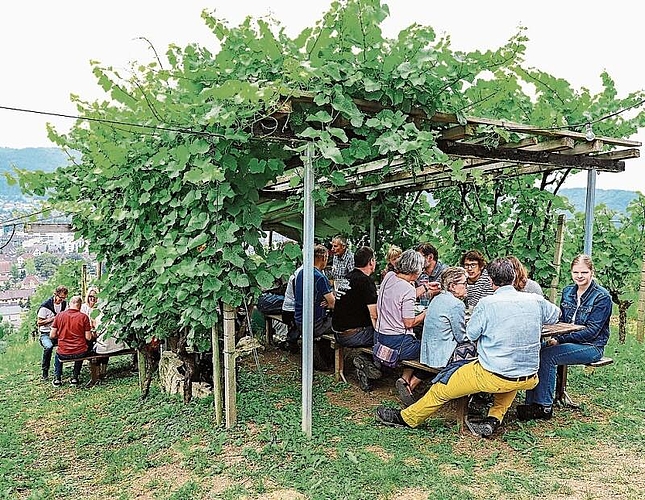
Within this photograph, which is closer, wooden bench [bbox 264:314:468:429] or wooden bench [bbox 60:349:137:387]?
wooden bench [bbox 264:314:468:429]

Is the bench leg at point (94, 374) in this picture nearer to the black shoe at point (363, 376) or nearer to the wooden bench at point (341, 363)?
the wooden bench at point (341, 363)

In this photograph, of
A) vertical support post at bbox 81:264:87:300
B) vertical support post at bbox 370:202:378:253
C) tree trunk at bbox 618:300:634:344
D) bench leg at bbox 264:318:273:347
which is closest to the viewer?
bench leg at bbox 264:318:273:347

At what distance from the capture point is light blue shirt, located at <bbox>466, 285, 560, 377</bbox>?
415 cm

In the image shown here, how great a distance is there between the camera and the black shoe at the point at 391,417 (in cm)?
464

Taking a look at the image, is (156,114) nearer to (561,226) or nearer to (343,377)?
(343,377)

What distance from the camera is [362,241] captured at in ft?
33.2

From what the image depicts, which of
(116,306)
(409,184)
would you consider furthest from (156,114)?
(409,184)

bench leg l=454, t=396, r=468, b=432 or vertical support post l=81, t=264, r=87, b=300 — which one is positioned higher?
vertical support post l=81, t=264, r=87, b=300

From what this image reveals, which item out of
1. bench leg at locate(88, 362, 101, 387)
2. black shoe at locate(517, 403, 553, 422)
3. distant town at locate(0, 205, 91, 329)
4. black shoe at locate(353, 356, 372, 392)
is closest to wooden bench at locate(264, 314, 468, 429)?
black shoe at locate(353, 356, 372, 392)

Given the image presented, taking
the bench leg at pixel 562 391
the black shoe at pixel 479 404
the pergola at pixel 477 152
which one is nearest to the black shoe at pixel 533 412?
the black shoe at pixel 479 404

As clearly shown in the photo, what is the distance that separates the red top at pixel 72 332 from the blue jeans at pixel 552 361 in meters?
4.32

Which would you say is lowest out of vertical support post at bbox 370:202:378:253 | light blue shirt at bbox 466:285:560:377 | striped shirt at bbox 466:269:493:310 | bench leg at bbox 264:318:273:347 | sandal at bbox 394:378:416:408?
sandal at bbox 394:378:416:408

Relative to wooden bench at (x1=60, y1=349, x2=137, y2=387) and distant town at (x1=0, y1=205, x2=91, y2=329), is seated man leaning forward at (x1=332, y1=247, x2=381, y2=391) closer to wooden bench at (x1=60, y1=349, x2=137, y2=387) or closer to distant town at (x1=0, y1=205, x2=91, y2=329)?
wooden bench at (x1=60, y1=349, x2=137, y2=387)

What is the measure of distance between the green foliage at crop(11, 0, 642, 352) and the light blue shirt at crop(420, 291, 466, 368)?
1074 millimetres
